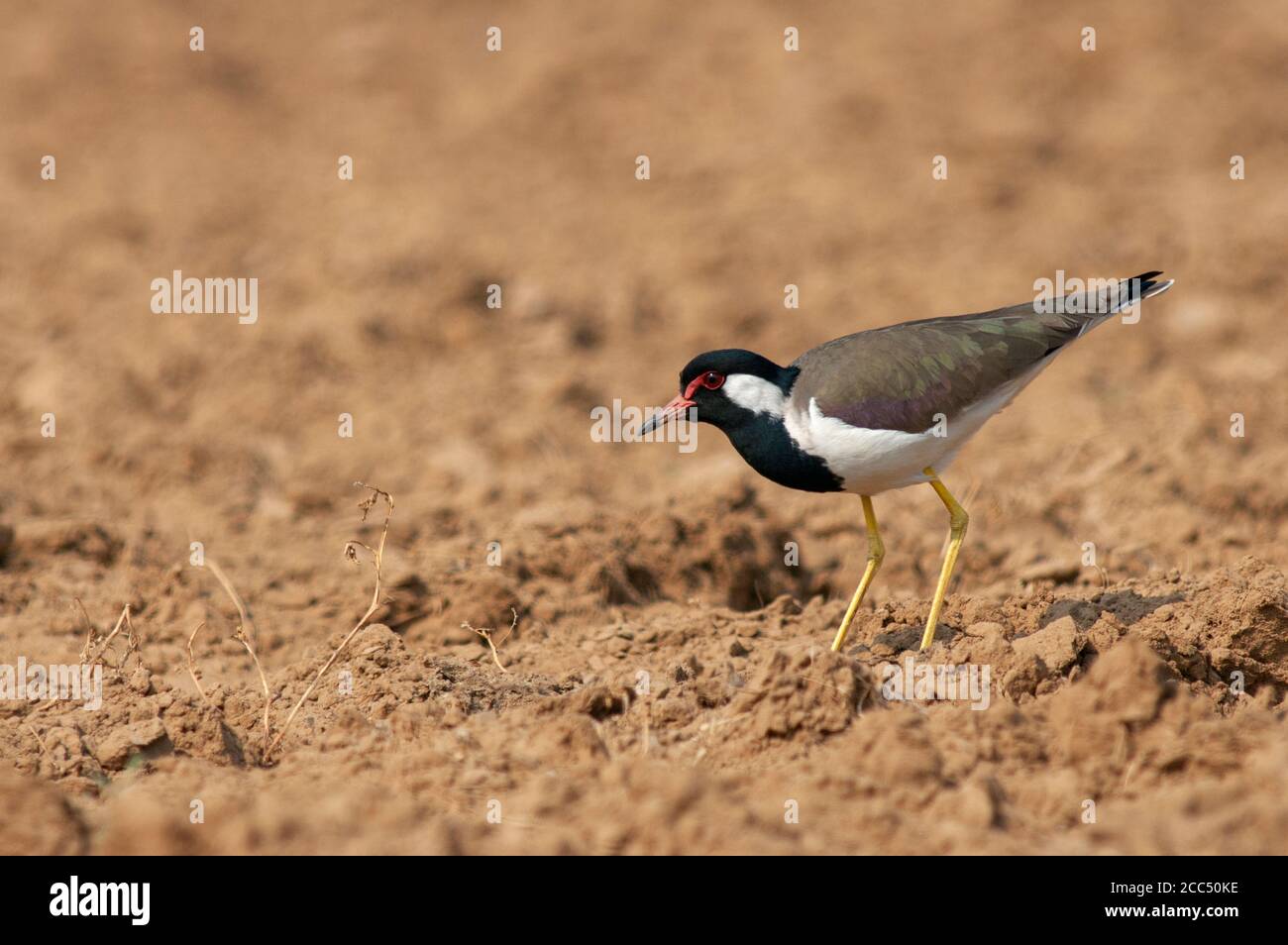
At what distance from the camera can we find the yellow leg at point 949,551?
6883 mm

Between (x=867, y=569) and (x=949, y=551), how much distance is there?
44 cm

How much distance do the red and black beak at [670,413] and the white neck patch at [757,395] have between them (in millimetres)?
280

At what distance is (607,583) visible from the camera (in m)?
8.62

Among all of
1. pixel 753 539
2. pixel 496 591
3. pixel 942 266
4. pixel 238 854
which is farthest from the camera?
pixel 942 266

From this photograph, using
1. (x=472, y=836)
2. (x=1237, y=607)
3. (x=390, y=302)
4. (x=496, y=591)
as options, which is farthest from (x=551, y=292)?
(x=472, y=836)

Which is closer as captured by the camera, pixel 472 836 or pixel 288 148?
pixel 472 836

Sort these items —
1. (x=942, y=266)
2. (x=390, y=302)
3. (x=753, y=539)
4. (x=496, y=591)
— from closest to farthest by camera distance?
(x=496, y=591) → (x=753, y=539) → (x=390, y=302) → (x=942, y=266)

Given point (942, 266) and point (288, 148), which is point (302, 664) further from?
point (288, 148)
